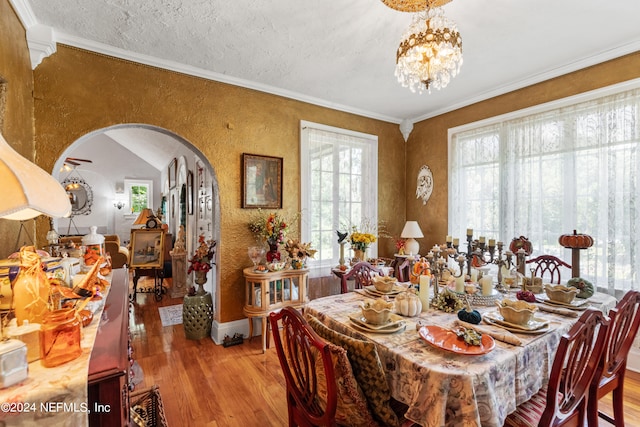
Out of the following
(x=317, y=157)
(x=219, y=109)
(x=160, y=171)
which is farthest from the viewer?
(x=160, y=171)

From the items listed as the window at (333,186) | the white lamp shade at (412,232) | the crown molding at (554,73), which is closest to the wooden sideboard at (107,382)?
the window at (333,186)

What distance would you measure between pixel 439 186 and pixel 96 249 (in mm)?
3848

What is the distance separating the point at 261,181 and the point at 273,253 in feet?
2.73

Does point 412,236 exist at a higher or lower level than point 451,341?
higher

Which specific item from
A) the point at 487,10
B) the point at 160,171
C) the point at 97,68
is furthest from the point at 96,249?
the point at 160,171

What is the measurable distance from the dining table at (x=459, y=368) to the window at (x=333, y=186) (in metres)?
2.14

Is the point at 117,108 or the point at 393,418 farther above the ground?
the point at 117,108

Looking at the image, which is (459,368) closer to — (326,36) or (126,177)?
(326,36)

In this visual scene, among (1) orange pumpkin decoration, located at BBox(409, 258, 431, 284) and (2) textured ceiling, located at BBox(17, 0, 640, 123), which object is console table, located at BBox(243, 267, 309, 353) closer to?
(1) orange pumpkin decoration, located at BBox(409, 258, 431, 284)

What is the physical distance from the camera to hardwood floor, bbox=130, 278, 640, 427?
2051 millimetres

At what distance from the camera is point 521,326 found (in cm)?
151

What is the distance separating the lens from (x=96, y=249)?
1.83m

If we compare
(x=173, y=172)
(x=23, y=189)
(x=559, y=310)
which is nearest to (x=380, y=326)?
(x=559, y=310)

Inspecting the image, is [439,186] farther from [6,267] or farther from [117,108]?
[6,267]
